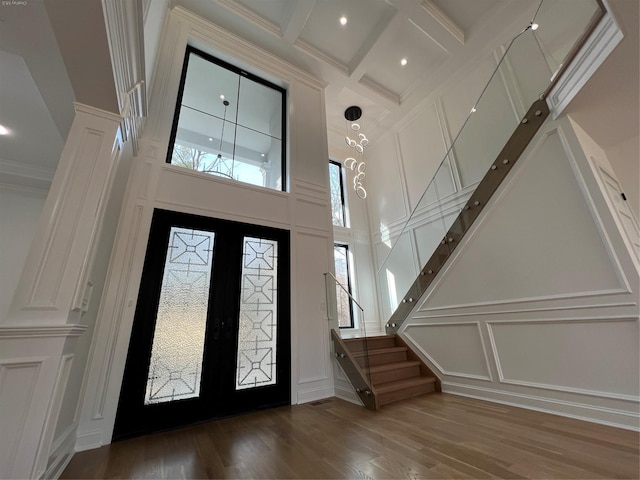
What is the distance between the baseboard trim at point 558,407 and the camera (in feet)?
7.27

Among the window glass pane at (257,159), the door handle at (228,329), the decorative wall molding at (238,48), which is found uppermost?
the decorative wall molding at (238,48)

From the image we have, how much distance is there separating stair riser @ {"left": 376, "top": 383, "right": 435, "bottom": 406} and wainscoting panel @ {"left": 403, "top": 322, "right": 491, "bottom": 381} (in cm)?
30

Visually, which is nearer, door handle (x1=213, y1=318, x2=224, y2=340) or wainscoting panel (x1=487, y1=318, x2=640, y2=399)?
wainscoting panel (x1=487, y1=318, x2=640, y2=399)

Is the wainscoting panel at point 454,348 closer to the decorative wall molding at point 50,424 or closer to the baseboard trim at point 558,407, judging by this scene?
the baseboard trim at point 558,407

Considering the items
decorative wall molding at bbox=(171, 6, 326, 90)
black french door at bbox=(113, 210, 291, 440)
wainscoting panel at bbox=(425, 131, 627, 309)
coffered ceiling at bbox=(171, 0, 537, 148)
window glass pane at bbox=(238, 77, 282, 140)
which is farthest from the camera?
window glass pane at bbox=(238, 77, 282, 140)

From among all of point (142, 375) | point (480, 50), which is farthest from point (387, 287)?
point (480, 50)

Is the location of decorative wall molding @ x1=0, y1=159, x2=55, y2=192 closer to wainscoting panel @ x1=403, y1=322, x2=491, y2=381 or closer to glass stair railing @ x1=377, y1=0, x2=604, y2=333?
glass stair railing @ x1=377, y1=0, x2=604, y2=333

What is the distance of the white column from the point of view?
4.97 ft

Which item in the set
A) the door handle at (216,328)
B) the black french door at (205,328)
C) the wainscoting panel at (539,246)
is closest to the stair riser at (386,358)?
the wainscoting panel at (539,246)

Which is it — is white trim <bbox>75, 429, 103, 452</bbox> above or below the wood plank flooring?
above

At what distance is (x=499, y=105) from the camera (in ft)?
11.6

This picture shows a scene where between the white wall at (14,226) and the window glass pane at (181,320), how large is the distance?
256cm

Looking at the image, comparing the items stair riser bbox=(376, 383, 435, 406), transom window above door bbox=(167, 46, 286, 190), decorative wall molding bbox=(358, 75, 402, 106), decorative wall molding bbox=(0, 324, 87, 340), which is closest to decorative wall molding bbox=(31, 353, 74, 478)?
decorative wall molding bbox=(0, 324, 87, 340)

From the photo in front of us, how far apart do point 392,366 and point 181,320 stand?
279cm
